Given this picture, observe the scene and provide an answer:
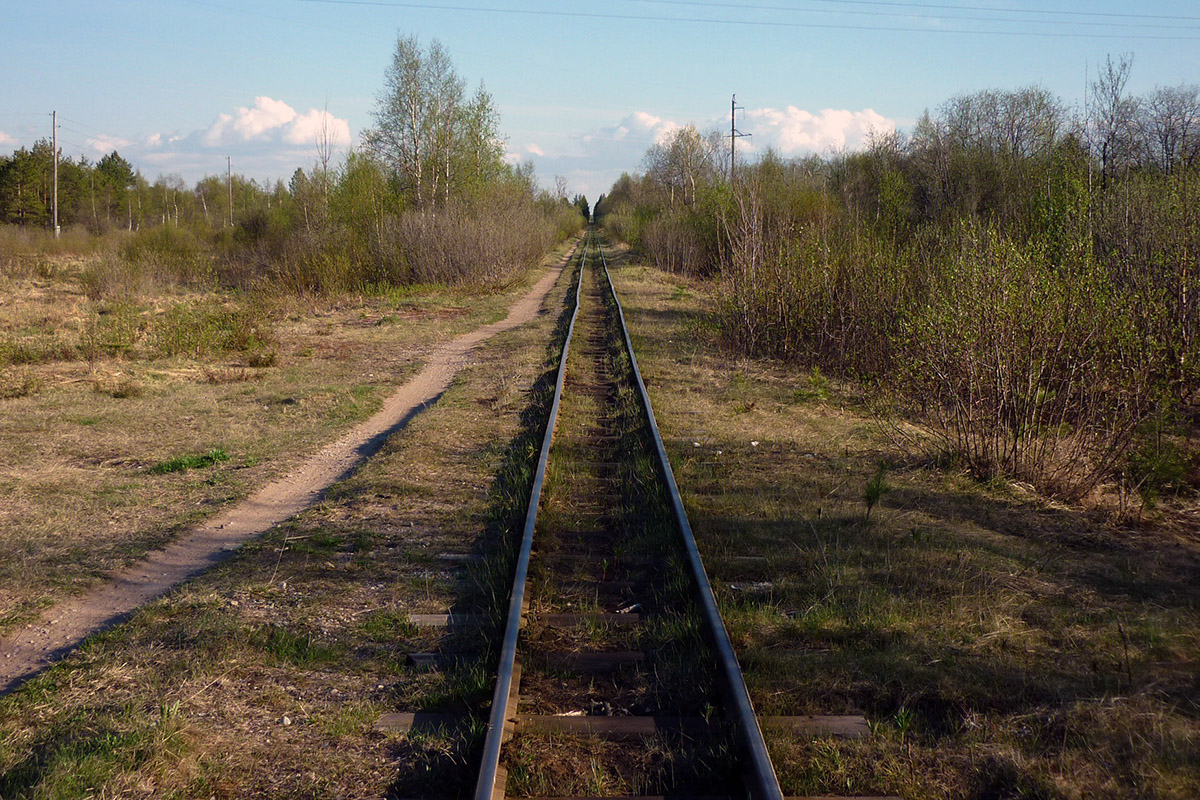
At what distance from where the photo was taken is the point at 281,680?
3832mm

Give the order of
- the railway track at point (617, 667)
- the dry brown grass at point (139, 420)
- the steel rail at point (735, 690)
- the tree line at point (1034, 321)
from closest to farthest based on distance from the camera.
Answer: the steel rail at point (735, 690)
the railway track at point (617, 667)
the dry brown grass at point (139, 420)
the tree line at point (1034, 321)

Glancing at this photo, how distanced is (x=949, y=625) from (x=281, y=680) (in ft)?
10.7

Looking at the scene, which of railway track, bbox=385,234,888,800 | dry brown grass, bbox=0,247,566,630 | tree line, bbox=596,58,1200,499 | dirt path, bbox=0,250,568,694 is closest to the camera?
railway track, bbox=385,234,888,800

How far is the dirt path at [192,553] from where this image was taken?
4.21 meters

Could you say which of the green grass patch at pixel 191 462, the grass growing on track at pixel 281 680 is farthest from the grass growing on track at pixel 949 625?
the green grass patch at pixel 191 462

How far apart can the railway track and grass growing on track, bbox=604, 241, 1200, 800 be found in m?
0.19

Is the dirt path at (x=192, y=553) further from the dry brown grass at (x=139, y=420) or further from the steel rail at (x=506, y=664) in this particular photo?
the steel rail at (x=506, y=664)

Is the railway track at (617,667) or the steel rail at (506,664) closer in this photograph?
the steel rail at (506,664)

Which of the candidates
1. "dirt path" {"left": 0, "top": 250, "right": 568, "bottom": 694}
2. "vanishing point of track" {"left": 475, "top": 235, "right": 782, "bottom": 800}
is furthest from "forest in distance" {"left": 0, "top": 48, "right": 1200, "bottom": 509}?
"dirt path" {"left": 0, "top": 250, "right": 568, "bottom": 694}

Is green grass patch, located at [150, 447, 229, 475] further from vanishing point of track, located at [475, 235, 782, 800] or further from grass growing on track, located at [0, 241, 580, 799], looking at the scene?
vanishing point of track, located at [475, 235, 782, 800]

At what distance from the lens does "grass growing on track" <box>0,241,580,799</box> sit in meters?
3.08

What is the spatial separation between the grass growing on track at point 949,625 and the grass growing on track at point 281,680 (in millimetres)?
1524

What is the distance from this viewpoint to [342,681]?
3.82m

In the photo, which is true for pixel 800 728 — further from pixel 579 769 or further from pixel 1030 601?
pixel 1030 601
